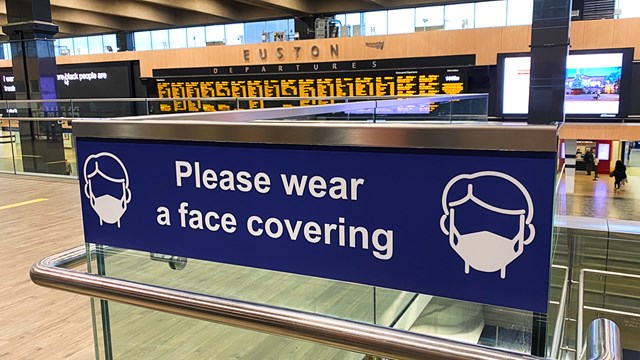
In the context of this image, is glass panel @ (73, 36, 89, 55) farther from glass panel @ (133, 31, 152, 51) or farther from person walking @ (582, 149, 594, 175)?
Result: person walking @ (582, 149, 594, 175)

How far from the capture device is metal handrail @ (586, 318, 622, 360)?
0.90 meters

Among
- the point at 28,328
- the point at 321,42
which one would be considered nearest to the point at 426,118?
the point at 28,328

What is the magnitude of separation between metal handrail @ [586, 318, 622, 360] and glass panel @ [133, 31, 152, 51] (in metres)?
20.3

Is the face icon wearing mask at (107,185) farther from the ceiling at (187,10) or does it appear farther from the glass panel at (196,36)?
the glass panel at (196,36)

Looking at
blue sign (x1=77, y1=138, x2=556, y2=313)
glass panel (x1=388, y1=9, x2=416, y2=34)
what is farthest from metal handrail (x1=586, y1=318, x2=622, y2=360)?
glass panel (x1=388, y1=9, x2=416, y2=34)

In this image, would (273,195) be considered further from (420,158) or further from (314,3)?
(314,3)

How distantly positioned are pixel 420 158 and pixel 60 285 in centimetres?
94

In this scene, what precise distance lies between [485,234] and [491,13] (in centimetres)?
1397

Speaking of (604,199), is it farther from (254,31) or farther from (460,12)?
(254,31)

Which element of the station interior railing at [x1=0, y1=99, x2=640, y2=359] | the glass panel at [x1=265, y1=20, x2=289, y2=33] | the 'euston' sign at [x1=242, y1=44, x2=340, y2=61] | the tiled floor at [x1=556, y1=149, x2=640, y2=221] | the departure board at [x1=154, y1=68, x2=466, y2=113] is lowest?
the tiled floor at [x1=556, y1=149, x2=640, y2=221]

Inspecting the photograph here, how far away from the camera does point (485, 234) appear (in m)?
0.96

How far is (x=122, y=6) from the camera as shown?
1562 centimetres

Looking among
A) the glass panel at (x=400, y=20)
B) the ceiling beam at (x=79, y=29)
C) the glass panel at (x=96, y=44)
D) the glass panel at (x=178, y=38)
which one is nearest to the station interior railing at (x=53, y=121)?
the glass panel at (x=400, y=20)

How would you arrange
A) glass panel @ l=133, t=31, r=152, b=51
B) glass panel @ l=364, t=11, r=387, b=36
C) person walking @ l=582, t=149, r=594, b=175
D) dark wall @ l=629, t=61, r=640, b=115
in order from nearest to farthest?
dark wall @ l=629, t=61, r=640, b=115
person walking @ l=582, t=149, r=594, b=175
glass panel @ l=364, t=11, r=387, b=36
glass panel @ l=133, t=31, r=152, b=51
